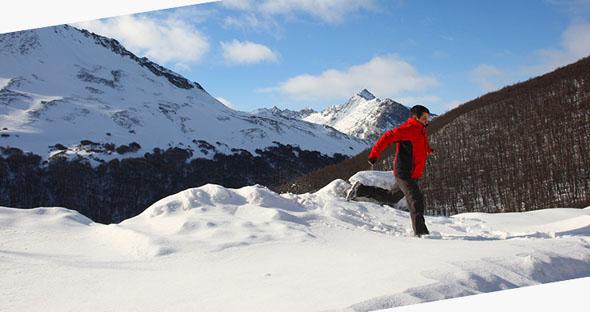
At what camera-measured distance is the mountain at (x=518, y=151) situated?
60.7ft

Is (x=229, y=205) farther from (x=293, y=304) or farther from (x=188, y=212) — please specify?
(x=293, y=304)

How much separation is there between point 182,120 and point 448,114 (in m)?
81.6

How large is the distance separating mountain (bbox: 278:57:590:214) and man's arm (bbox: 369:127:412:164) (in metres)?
13.1

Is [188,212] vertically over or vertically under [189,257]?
over

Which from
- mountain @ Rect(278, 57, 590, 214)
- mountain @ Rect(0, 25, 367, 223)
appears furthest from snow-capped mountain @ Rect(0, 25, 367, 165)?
mountain @ Rect(278, 57, 590, 214)

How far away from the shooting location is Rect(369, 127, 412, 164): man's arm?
5.89 metres

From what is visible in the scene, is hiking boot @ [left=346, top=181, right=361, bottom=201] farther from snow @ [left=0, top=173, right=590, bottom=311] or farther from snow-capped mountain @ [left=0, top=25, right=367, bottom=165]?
snow-capped mountain @ [left=0, top=25, right=367, bottom=165]

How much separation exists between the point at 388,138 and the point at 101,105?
120 meters

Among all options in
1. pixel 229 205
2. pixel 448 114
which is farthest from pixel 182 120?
pixel 229 205

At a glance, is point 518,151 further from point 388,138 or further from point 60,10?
point 60,10

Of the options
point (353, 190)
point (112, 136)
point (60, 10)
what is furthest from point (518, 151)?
point (112, 136)

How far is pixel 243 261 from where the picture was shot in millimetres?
4418

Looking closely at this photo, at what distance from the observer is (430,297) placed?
3.41 metres

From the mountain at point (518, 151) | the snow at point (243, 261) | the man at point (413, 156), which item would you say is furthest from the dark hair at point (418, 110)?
the mountain at point (518, 151)
